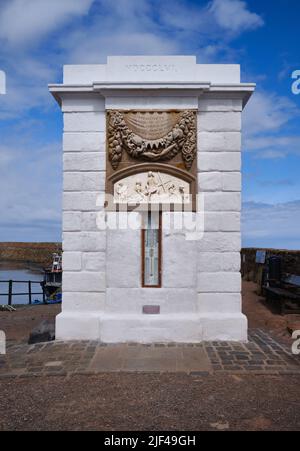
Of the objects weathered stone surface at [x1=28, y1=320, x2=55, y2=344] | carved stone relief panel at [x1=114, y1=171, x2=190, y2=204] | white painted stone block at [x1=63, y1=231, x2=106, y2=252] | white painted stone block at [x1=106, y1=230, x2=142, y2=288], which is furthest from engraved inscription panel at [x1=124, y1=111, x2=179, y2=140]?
weathered stone surface at [x1=28, y1=320, x2=55, y2=344]

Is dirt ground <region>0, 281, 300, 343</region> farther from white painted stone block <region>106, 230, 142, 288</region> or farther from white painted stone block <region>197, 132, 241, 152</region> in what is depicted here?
white painted stone block <region>197, 132, 241, 152</region>

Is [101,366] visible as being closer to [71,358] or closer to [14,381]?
[71,358]

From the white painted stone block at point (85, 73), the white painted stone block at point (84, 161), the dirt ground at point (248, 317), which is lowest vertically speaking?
the dirt ground at point (248, 317)

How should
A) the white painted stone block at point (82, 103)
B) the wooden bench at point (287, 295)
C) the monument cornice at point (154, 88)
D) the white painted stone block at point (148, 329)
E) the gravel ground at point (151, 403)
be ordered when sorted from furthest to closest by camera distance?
the wooden bench at point (287, 295), the white painted stone block at point (82, 103), the monument cornice at point (154, 88), the white painted stone block at point (148, 329), the gravel ground at point (151, 403)

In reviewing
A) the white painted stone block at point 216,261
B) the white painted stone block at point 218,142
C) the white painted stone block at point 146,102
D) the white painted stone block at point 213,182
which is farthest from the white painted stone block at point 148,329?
the white painted stone block at point 146,102

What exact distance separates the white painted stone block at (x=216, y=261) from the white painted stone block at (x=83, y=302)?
7.42ft

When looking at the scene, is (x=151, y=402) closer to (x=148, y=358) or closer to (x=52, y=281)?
(x=148, y=358)

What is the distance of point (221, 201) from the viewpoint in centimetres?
848

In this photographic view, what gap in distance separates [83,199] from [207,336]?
3.98 metres

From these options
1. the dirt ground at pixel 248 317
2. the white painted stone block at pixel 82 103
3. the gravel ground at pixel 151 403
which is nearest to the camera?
the gravel ground at pixel 151 403

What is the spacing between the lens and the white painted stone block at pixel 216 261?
8.45m

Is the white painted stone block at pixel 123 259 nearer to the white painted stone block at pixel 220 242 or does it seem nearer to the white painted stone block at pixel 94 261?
the white painted stone block at pixel 94 261

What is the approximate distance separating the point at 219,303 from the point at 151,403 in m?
3.57

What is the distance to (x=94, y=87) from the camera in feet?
27.5
